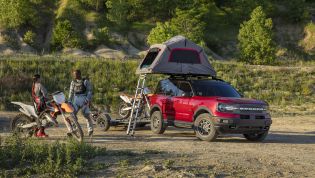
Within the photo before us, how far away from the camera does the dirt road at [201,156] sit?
9.92m

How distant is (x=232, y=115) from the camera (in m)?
14.8

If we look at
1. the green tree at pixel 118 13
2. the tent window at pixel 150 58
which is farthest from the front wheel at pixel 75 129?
the green tree at pixel 118 13

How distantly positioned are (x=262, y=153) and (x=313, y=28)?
223 feet

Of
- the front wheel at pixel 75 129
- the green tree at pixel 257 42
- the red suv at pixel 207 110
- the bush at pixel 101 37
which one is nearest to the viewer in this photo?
the front wheel at pixel 75 129

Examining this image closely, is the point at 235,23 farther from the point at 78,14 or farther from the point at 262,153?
the point at 262,153

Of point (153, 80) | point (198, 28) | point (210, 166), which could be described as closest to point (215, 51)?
point (198, 28)

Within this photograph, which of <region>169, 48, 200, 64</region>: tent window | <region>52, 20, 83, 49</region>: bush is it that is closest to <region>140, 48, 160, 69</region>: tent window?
<region>169, 48, 200, 64</region>: tent window

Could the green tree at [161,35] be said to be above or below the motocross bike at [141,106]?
above

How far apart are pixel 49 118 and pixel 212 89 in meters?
4.92

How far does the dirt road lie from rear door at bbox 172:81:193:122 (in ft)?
2.19

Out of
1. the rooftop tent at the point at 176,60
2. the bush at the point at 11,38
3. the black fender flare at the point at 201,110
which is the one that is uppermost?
the bush at the point at 11,38

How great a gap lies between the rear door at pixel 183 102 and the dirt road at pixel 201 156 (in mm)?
669

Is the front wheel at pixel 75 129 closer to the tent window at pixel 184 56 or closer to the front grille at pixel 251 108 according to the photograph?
the front grille at pixel 251 108

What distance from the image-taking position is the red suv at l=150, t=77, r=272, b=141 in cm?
1484
